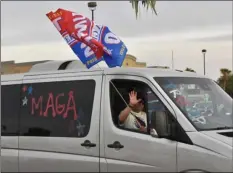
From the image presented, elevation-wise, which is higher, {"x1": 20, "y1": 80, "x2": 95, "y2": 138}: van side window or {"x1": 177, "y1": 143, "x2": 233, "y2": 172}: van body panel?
{"x1": 20, "y1": 80, "x2": 95, "y2": 138}: van side window

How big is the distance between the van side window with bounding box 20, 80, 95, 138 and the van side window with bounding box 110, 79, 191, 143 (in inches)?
12.7

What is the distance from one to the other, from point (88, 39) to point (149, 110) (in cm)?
180

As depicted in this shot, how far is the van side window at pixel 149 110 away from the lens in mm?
4496

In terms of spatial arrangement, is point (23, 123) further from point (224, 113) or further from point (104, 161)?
point (224, 113)

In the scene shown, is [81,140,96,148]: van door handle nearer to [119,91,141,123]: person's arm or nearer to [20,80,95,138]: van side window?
[20,80,95,138]: van side window

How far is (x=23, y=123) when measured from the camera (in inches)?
223

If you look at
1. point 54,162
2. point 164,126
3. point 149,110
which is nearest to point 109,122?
point 149,110

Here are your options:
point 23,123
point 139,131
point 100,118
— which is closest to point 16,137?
point 23,123

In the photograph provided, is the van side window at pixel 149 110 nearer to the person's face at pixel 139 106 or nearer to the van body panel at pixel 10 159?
the person's face at pixel 139 106

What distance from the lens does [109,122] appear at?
5.00 m

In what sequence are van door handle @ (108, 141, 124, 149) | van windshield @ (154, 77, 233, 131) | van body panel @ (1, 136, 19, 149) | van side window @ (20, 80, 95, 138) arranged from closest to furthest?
van windshield @ (154, 77, 233, 131) → van door handle @ (108, 141, 124, 149) → van side window @ (20, 80, 95, 138) → van body panel @ (1, 136, 19, 149)

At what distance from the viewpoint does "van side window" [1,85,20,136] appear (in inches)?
226

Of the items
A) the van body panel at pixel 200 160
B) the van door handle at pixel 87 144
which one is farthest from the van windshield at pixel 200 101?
the van door handle at pixel 87 144

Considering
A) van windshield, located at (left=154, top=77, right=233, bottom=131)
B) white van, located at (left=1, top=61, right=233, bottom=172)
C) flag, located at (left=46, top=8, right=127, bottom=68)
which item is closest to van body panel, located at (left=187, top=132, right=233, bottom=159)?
white van, located at (left=1, top=61, right=233, bottom=172)
